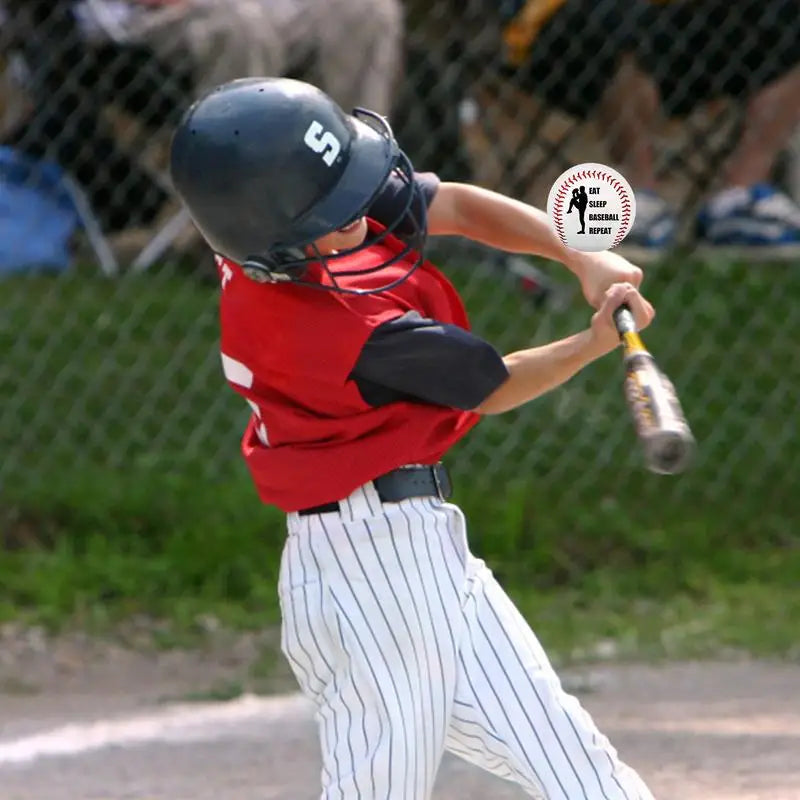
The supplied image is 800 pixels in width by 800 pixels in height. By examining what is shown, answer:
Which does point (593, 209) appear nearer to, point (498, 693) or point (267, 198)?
point (267, 198)

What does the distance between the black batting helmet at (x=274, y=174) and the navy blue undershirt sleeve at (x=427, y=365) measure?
0.09 meters

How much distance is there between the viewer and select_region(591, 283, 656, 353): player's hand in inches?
105

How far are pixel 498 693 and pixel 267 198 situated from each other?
31.9 inches

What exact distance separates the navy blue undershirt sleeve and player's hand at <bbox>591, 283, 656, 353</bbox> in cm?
18

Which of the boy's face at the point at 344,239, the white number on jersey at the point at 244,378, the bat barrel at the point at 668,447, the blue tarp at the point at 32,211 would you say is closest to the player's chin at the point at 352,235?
the boy's face at the point at 344,239

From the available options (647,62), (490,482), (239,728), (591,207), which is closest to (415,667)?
(591,207)

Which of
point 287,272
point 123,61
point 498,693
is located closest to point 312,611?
point 498,693

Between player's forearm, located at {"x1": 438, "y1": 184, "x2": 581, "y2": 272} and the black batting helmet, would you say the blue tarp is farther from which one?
the black batting helmet

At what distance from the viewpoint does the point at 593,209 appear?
8.78ft

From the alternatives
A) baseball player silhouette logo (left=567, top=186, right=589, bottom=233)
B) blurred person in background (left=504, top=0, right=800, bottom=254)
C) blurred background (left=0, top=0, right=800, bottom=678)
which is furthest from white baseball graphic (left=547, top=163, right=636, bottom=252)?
blurred person in background (left=504, top=0, right=800, bottom=254)

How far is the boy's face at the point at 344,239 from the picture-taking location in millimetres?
2762

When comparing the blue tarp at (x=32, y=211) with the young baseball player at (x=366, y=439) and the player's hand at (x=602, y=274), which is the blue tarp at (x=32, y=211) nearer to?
the young baseball player at (x=366, y=439)

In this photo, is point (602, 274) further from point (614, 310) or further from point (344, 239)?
point (344, 239)

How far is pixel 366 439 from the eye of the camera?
2.81 meters
